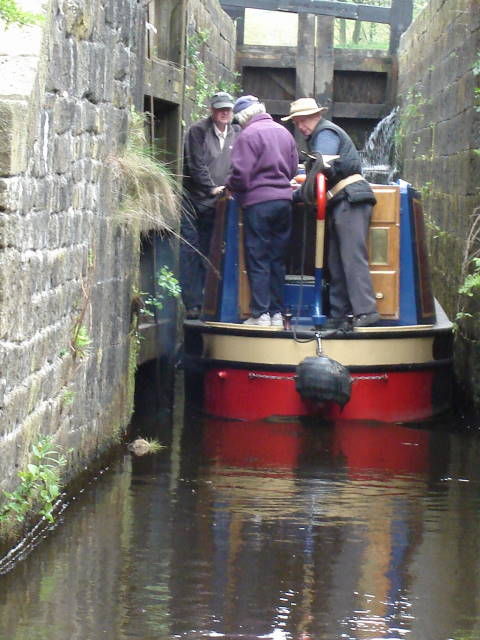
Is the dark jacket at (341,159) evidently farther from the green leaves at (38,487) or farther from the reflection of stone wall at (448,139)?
the green leaves at (38,487)

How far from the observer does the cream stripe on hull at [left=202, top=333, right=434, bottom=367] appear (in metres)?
8.79

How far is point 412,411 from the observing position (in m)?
9.12

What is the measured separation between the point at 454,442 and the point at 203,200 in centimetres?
318

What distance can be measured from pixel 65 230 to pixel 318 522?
1883 mm

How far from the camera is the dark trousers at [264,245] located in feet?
29.6

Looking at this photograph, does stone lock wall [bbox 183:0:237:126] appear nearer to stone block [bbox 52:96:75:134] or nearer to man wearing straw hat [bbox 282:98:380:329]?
man wearing straw hat [bbox 282:98:380:329]

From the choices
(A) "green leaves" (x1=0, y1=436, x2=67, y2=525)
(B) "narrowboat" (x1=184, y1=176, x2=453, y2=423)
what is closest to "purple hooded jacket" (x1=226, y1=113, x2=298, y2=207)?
(B) "narrowboat" (x1=184, y1=176, x2=453, y2=423)

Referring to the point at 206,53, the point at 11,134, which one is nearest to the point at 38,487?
the point at 11,134

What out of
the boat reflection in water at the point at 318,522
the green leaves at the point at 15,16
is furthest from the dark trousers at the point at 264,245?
the green leaves at the point at 15,16

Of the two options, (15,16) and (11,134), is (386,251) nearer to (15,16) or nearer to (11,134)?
(15,16)

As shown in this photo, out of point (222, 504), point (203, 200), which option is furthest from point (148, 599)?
point (203, 200)

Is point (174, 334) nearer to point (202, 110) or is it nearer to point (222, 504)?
point (202, 110)

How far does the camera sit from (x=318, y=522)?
6027 mm

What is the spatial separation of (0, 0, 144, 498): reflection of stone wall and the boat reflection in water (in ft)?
3.05
